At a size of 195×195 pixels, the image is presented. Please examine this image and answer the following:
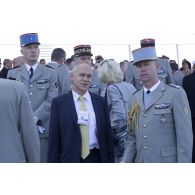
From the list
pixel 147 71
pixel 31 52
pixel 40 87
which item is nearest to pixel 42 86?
pixel 40 87

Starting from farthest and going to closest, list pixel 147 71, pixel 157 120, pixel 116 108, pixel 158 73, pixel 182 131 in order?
pixel 158 73
pixel 116 108
pixel 147 71
pixel 157 120
pixel 182 131

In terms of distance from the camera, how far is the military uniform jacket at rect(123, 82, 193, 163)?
3.56m

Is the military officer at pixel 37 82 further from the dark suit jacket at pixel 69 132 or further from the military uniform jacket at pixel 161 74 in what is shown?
the military uniform jacket at pixel 161 74

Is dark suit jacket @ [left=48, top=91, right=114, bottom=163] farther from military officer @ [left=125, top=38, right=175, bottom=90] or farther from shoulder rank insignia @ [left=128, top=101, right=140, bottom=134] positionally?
military officer @ [left=125, top=38, right=175, bottom=90]

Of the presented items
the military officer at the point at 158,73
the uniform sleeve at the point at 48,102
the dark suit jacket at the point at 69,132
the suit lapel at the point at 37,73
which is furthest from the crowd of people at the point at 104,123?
the military officer at the point at 158,73

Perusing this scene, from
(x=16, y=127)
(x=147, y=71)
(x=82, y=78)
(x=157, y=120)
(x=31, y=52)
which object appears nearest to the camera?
(x=16, y=127)

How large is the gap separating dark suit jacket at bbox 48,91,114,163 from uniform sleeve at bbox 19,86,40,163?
572mm

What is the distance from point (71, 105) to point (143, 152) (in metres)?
0.68

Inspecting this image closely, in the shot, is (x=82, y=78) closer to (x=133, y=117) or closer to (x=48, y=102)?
(x=133, y=117)

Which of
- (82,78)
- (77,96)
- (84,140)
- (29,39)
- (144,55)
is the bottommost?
(84,140)

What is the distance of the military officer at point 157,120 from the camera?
3.57 m

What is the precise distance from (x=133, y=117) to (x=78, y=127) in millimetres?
433

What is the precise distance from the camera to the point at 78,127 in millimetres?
3881

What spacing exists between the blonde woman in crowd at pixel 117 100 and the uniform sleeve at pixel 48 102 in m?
0.60
